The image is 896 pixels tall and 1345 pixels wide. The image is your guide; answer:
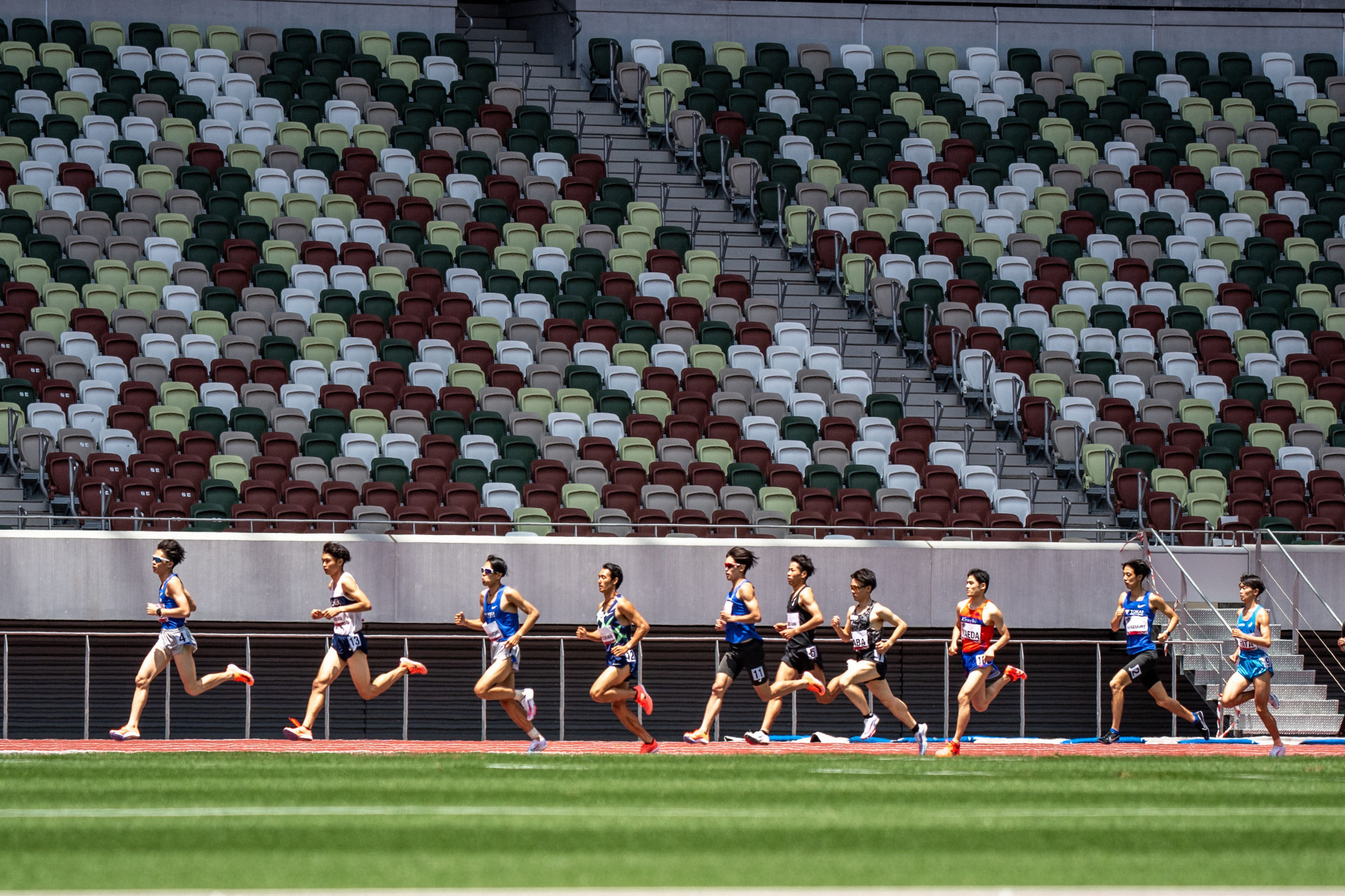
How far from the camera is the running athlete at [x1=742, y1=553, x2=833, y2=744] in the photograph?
53.9 ft

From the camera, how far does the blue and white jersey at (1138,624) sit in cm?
1778

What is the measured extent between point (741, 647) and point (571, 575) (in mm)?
4541

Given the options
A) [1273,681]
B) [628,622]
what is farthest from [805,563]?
[1273,681]

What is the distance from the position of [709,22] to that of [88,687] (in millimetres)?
19628

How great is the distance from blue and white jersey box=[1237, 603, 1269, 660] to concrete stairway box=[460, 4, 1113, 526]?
7050mm

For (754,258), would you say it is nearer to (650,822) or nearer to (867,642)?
(867,642)

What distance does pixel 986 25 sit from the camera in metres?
34.5

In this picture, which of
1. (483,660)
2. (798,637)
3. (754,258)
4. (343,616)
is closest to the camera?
(343,616)

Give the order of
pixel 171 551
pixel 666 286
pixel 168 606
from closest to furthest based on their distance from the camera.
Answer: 1. pixel 171 551
2. pixel 168 606
3. pixel 666 286

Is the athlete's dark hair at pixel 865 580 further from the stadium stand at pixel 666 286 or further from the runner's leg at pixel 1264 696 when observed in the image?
the stadium stand at pixel 666 286

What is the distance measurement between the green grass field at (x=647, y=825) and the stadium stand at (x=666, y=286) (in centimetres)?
870

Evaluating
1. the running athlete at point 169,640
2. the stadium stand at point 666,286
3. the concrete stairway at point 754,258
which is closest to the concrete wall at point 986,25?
the stadium stand at point 666,286

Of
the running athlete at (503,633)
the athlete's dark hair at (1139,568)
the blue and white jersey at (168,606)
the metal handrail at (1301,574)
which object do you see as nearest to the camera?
the running athlete at (503,633)

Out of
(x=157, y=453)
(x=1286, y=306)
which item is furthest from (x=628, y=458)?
(x=1286, y=306)
